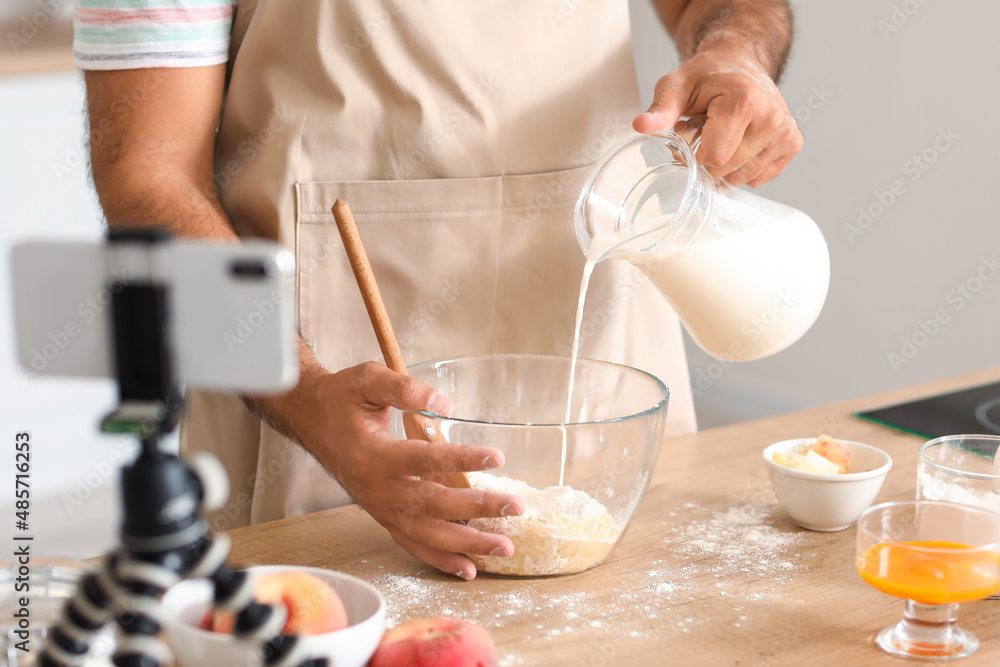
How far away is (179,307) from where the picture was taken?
411mm

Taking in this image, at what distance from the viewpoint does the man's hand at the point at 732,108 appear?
1.01 meters

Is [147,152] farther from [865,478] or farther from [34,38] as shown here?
[34,38]

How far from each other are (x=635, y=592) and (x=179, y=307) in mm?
560

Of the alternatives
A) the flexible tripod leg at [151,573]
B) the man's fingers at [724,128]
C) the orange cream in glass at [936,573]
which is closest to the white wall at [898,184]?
the man's fingers at [724,128]

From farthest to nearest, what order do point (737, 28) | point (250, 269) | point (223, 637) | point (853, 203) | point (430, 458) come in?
point (853, 203)
point (737, 28)
point (430, 458)
point (223, 637)
point (250, 269)

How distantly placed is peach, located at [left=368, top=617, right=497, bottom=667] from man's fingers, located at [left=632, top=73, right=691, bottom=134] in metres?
0.53

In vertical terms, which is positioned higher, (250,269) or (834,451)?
(250,269)

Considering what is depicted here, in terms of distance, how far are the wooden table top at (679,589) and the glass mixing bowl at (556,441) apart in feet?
0.12

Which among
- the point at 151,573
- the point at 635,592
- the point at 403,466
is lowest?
the point at 635,592

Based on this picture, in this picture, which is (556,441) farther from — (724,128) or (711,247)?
(724,128)

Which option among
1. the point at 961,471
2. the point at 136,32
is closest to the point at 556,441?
the point at 961,471

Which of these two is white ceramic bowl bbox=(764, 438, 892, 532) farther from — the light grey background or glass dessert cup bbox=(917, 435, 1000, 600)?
the light grey background

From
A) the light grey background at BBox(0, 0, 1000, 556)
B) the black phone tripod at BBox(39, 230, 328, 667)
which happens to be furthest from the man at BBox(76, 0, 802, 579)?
the light grey background at BBox(0, 0, 1000, 556)

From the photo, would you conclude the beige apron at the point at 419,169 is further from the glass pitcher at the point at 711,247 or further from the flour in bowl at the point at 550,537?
the flour in bowl at the point at 550,537
